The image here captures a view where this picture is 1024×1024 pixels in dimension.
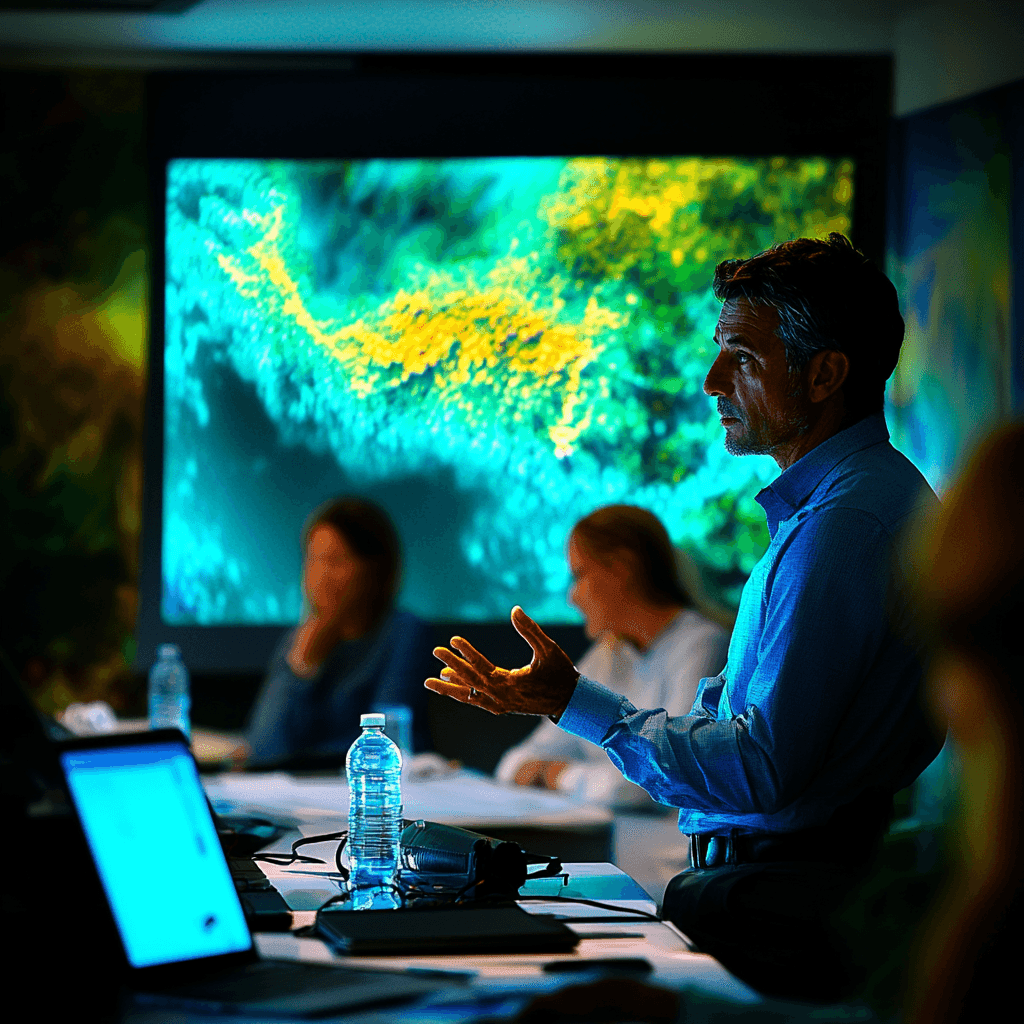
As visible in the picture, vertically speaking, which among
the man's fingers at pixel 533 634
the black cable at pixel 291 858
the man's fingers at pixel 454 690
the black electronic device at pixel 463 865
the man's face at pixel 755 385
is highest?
the man's face at pixel 755 385

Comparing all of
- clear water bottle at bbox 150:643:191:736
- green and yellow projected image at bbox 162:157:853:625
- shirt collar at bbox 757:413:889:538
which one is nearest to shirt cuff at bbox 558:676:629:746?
shirt collar at bbox 757:413:889:538

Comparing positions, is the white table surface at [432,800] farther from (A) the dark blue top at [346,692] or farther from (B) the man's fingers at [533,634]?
(B) the man's fingers at [533,634]

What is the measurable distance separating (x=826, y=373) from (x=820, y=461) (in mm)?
114

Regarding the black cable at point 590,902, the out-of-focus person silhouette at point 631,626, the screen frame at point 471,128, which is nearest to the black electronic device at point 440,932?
the black cable at point 590,902

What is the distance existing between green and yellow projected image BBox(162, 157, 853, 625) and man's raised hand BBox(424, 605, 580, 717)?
2.82 metres

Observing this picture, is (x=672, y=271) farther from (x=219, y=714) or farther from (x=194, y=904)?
(x=194, y=904)

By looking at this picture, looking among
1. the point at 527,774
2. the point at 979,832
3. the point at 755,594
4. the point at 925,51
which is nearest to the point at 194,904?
the point at 979,832

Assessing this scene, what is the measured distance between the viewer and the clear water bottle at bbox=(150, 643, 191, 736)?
11.2 feet

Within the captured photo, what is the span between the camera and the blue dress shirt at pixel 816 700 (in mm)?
1462

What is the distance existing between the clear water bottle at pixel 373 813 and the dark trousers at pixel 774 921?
14.6 inches

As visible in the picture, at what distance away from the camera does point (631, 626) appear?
11.0 feet

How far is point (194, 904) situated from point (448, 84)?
3.93 metres

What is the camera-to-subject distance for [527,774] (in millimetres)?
3252

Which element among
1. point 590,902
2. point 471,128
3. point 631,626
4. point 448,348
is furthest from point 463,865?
point 471,128
